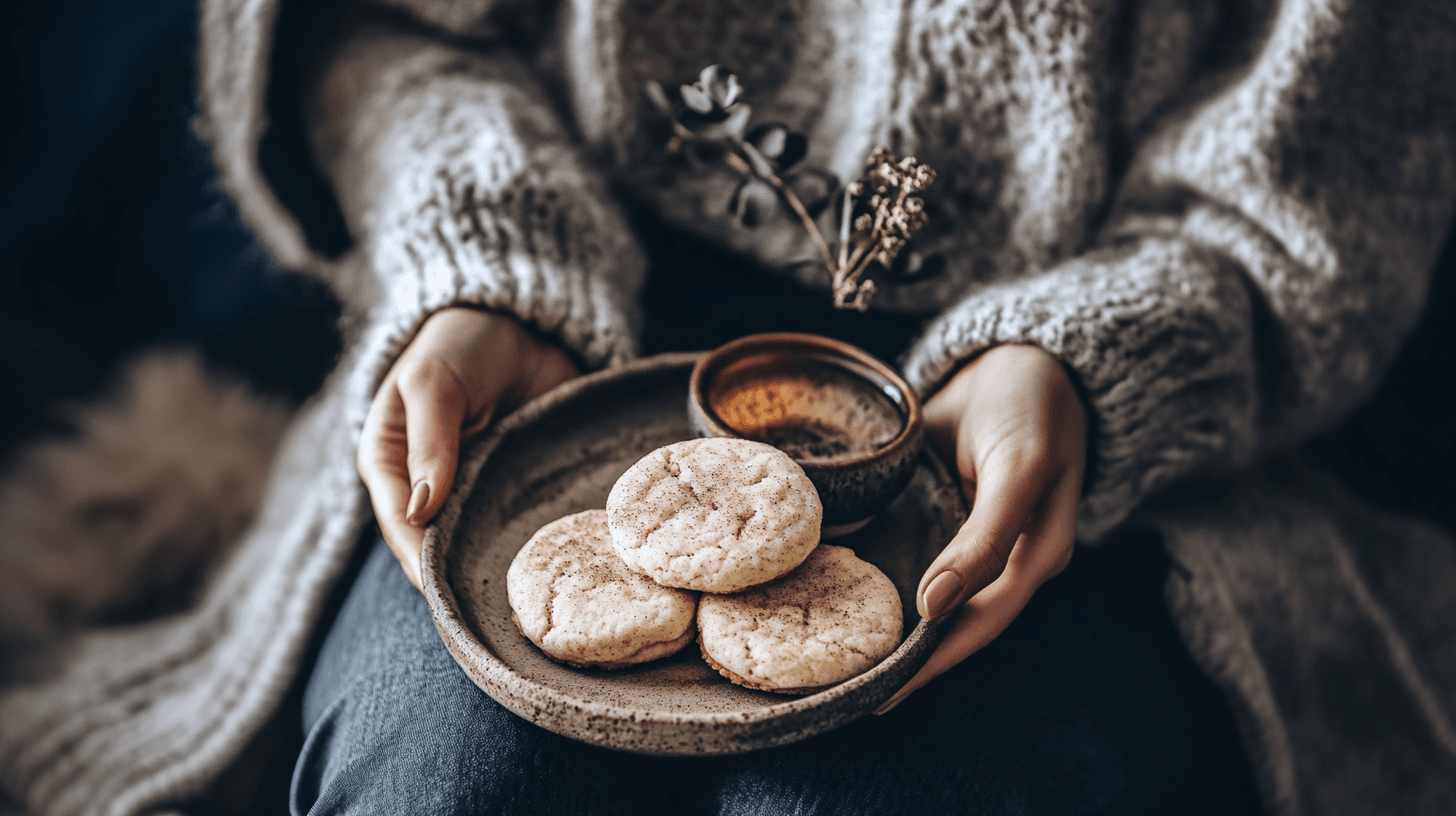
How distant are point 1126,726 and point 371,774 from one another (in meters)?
0.58

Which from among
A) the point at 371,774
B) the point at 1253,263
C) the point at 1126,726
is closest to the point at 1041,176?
the point at 1253,263

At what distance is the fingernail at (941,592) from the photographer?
0.50m

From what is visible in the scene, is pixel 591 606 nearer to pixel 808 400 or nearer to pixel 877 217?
pixel 808 400

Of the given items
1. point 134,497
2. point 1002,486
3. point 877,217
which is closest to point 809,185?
point 877,217

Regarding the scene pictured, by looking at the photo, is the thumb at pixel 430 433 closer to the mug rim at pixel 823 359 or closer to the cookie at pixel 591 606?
the cookie at pixel 591 606

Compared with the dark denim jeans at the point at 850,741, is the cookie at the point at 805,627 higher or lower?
higher

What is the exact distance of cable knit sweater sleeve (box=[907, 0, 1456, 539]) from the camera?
2.33ft

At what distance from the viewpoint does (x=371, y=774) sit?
588mm

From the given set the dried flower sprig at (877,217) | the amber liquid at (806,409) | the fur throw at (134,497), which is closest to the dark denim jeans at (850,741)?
the amber liquid at (806,409)

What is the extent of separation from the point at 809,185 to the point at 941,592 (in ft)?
1.10

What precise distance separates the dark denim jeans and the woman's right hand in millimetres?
97

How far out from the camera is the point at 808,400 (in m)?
0.65

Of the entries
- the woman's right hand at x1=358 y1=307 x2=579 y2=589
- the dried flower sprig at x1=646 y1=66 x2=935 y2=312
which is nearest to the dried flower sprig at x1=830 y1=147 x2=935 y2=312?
the dried flower sprig at x1=646 y1=66 x2=935 y2=312

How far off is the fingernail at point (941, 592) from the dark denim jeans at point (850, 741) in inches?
5.7
